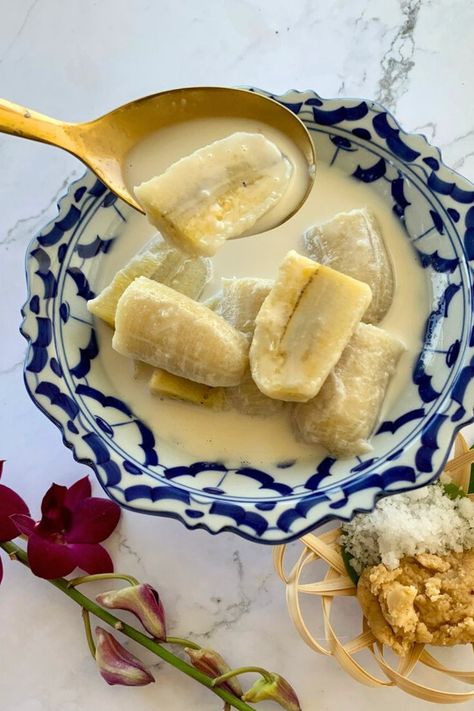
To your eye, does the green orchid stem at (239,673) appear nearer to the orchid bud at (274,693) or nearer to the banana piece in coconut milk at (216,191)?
the orchid bud at (274,693)

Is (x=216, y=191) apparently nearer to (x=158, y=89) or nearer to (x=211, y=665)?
(x=158, y=89)

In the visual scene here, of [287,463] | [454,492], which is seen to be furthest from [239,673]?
[454,492]

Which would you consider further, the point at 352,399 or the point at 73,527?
the point at 73,527

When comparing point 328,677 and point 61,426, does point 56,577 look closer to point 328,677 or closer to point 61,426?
point 61,426

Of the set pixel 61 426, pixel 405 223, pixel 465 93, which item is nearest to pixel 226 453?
pixel 61 426

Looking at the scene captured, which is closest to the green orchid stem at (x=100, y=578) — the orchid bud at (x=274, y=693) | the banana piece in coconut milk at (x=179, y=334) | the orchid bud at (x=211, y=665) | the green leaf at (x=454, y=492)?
the orchid bud at (x=211, y=665)
